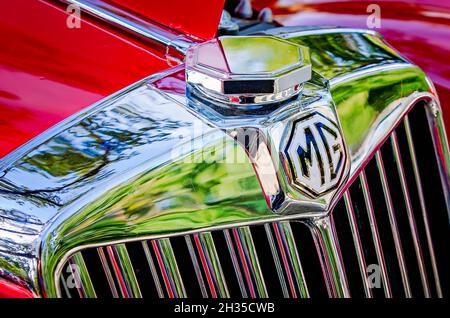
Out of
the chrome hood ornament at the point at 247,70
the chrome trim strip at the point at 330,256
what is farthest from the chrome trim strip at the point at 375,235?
the chrome hood ornament at the point at 247,70

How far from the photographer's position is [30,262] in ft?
3.01

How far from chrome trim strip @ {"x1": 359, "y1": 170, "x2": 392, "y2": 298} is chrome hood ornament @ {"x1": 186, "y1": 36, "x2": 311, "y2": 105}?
0.74ft

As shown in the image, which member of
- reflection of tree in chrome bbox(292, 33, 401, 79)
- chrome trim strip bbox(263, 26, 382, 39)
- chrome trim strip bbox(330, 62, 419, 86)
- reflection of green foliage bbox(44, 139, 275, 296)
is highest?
chrome trim strip bbox(263, 26, 382, 39)

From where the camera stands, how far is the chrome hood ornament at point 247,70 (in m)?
0.96

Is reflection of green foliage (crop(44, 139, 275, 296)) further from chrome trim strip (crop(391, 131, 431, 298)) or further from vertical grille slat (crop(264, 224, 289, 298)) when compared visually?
chrome trim strip (crop(391, 131, 431, 298))

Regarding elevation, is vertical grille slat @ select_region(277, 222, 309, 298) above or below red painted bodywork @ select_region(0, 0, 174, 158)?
below

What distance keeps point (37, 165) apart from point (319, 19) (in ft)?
2.47

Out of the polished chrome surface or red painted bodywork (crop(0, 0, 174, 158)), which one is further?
red painted bodywork (crop(0, 0, 174, 158))

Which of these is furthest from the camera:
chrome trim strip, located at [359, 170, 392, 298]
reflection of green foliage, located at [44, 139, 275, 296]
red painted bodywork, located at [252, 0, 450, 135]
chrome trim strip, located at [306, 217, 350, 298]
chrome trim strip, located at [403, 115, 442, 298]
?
red painted bodywork, located at [252, 0, 450, 135]

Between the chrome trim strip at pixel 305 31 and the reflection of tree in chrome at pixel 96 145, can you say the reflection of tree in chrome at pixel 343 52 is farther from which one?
the reflection of tree in chrome at pixel 96 145

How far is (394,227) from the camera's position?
123cm

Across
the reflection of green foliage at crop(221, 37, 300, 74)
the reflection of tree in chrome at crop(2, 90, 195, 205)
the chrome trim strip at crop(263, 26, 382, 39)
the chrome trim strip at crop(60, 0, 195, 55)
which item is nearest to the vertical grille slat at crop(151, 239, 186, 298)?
the reflection of tree in chrome at crop(2, 90, 195, 205)

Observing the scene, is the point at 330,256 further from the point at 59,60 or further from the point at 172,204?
the point at 59,60

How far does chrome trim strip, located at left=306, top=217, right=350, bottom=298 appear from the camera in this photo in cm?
104
